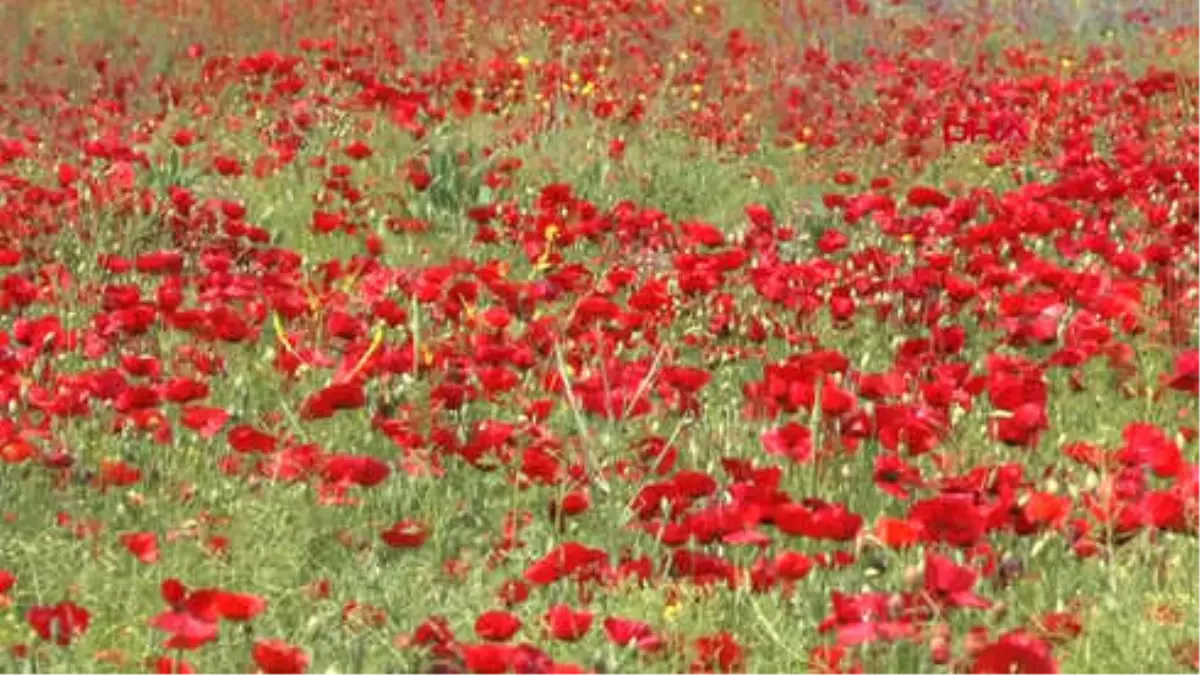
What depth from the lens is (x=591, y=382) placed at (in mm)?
4152

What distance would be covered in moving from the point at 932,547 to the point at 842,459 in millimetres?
805

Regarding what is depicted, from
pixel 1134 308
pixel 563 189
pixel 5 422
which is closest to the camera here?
pixel 5 422

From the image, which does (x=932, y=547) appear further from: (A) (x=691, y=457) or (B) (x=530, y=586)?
(A) (x=691, y=457)

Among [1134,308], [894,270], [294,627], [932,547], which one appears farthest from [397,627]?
[894,270]

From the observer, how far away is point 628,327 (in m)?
4.53

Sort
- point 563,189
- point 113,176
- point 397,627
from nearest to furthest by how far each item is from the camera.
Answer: point 397,627
point 563,189
point 113,176

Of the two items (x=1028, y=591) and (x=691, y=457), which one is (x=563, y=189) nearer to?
(x=691, y=457)

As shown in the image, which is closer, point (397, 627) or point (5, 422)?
point (397, 627)

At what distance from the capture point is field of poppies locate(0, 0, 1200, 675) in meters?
3.04

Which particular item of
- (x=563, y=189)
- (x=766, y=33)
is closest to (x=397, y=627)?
(x=563, y=189)

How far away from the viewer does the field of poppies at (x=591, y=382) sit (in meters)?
3.04

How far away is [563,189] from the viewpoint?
5.68 meters

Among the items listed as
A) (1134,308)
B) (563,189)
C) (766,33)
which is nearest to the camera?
(1134,308)

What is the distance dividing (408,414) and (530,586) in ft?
3.22
